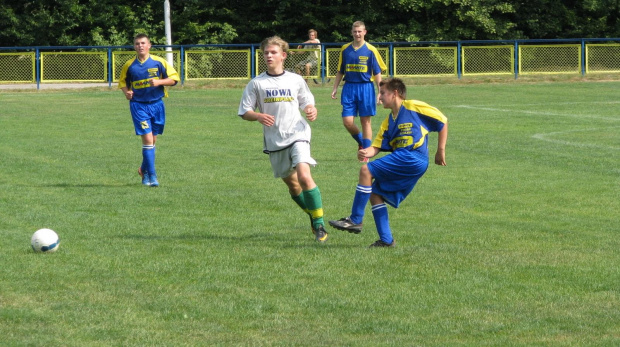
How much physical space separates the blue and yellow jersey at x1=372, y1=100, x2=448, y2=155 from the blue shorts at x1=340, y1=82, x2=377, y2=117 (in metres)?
7.03

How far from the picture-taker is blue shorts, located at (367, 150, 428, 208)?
27.1 feet

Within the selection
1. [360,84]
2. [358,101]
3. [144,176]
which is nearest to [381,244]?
[144,176]

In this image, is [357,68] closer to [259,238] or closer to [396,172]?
[259,238]

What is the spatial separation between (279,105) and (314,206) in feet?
3.16

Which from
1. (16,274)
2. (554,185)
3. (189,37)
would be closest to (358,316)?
(16,274)

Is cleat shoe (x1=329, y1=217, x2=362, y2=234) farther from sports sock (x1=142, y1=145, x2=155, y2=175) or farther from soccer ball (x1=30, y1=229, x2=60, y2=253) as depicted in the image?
sports sock (x1=142, y1=145, x2=155, y2=175)

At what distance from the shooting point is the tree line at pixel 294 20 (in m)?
41.0

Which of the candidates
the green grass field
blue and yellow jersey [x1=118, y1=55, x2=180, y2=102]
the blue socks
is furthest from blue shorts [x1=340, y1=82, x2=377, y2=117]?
the blue socks

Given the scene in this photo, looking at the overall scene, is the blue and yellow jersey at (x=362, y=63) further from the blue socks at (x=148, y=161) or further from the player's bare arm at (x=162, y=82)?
the blue socks at (x=148, y=161)

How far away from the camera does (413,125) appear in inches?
327

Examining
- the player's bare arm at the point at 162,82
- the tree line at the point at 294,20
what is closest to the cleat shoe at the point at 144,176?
the player's bare arm at the point at 162,82

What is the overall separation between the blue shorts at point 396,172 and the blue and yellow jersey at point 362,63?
23.5 ft

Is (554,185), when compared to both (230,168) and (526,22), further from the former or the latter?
(526,22)

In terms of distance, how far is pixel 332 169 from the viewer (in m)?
14.2
